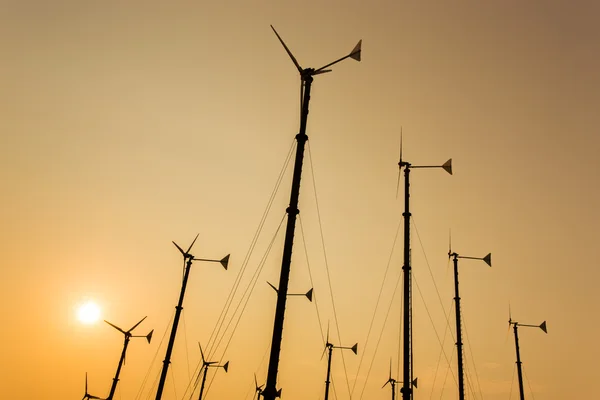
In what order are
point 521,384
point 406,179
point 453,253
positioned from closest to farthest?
point 406,179
point 453,253
point 521,384

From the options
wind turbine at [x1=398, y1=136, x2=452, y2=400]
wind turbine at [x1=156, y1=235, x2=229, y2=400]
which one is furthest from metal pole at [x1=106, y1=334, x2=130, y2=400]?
wind turbine at [x1=398, y1=136, x2=452, y2=400]

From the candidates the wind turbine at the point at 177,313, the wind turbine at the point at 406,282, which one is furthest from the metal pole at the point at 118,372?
the wind turbine at the point at 406,282

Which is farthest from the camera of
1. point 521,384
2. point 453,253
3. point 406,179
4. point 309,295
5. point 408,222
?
point 521,384

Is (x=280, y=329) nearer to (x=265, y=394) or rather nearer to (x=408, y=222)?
(x=265, y=394)

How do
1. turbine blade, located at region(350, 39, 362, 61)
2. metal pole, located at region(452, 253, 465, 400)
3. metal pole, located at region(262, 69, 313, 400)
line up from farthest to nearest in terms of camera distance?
metal pole, located at region(452, 253, 465, 400) → turbine blade, located at region(350, 39, 362, 61) → metal pole, located at region(262, 69, 313, 400)

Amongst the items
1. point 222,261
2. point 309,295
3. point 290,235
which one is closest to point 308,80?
point 290,235

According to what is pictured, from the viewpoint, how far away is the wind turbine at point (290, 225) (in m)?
11.6

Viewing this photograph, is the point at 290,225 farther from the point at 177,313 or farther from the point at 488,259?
the point at 488,259

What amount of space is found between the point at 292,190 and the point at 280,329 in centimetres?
447

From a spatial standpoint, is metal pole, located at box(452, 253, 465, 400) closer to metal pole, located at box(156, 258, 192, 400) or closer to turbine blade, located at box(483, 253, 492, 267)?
turbine blade, located at box(483, 253, 492, 267)

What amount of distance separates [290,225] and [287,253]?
2.89ft

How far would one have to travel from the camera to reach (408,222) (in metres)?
23.4

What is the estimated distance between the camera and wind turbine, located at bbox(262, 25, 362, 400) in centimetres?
1165

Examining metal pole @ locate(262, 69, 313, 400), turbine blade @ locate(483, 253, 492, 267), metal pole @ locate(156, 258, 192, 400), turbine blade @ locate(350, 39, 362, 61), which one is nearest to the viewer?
metal pole @ locate(262, 69, 313, 400)
